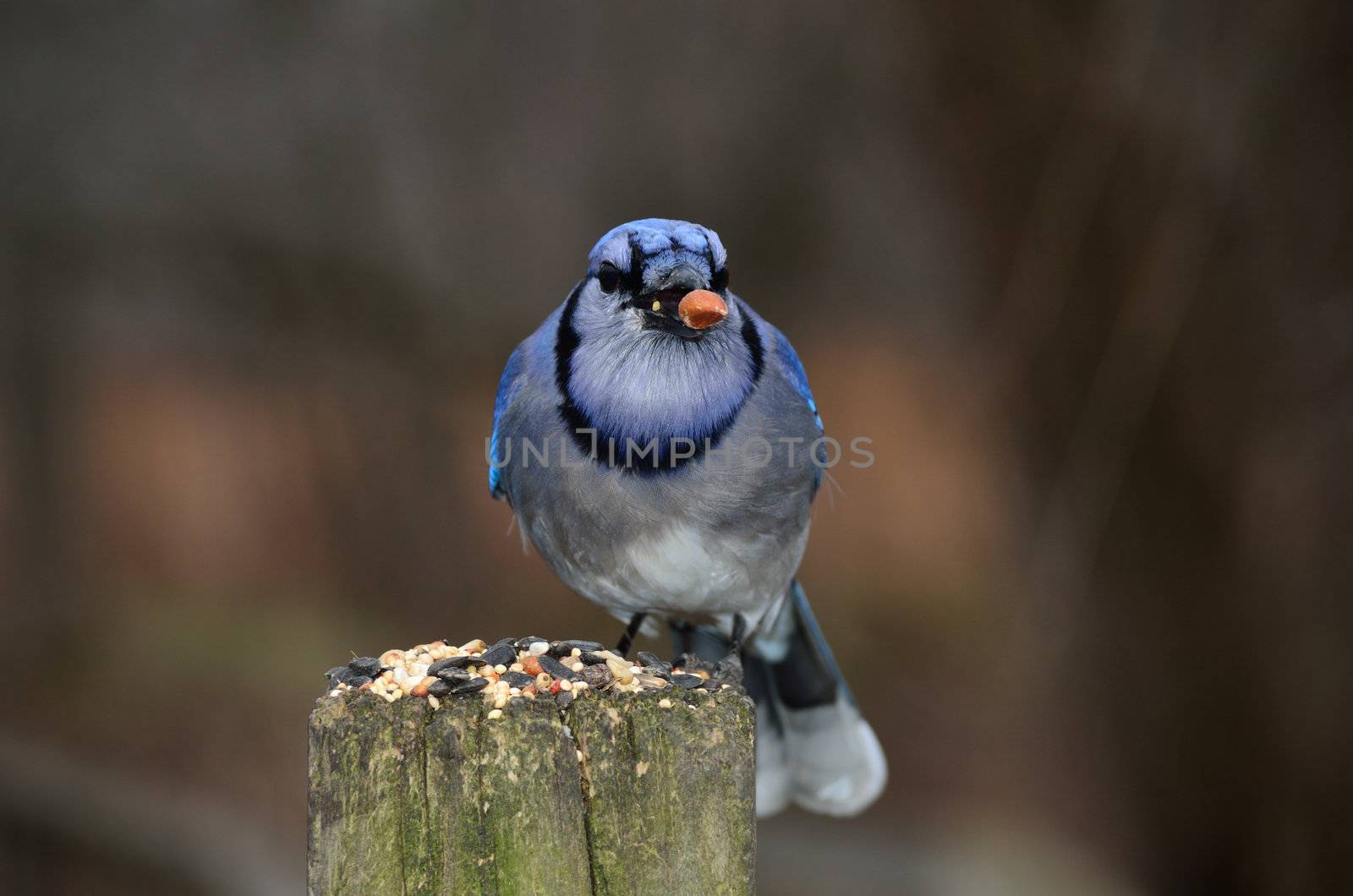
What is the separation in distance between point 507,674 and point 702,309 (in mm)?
650

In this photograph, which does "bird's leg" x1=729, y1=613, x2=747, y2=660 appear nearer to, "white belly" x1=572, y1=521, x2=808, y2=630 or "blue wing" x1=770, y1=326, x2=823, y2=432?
"white belly" x1=572, y1=521, x2=808, y2=630

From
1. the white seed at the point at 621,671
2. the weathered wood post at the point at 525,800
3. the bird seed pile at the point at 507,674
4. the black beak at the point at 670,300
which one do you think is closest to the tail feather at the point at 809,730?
the black beak at the point at 670,300

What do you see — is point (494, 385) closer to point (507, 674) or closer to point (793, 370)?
point (793, 370)

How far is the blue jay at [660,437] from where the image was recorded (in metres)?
2.01

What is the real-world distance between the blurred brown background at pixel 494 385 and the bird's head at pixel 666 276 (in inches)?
82.3

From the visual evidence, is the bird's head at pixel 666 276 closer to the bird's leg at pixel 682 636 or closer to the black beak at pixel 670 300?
the black beak at pixel 670 300

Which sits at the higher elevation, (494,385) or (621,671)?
(621,671)

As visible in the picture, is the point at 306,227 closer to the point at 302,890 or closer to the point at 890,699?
the point at 302,890

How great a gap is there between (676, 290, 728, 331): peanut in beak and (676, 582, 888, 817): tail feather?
1249 mm

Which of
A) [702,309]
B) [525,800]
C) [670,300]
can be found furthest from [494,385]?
[525,800]

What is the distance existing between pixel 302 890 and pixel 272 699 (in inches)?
25.3

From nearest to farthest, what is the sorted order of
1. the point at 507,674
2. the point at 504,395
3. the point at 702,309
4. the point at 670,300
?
the point at 507,674, the point at 702,309, the point at 670,300, the point at 504,395

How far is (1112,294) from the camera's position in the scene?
3771mm

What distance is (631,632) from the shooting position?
262 centimetres
